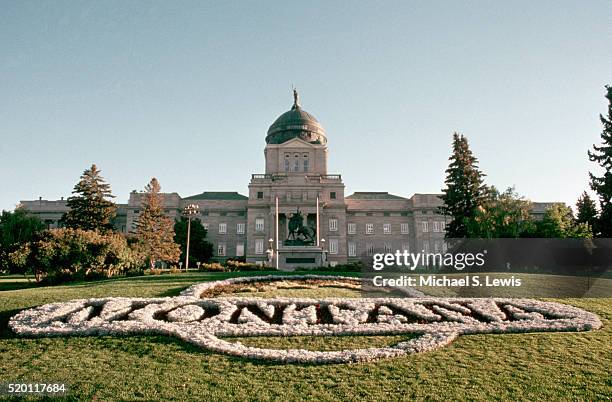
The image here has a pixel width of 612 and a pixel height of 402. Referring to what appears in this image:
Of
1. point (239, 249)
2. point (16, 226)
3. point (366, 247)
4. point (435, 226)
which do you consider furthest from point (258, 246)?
point (16, 226)

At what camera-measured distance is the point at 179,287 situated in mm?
18516

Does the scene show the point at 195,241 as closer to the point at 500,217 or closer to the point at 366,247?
the point at 366,247

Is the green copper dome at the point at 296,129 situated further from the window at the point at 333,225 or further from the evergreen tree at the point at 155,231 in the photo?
the evergreen tree at the point at 155,231

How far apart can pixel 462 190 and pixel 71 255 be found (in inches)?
1177

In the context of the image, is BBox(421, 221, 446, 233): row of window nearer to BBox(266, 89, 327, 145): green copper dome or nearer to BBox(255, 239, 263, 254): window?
BBox(266, 89, 327, 145): green copper dome

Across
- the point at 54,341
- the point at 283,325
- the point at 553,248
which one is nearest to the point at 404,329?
the point at 283,325

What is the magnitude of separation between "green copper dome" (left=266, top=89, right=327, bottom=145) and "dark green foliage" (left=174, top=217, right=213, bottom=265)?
18.7 metres

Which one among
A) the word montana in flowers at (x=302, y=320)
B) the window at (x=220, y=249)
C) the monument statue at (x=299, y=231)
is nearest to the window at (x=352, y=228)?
the window at (x=220, y=249)

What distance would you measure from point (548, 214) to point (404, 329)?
127 ft

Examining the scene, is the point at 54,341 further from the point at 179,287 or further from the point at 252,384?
the point at 179,287

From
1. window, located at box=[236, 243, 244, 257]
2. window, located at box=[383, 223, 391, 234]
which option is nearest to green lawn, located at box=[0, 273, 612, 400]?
window, located at box=[236, 243, 244, 257]

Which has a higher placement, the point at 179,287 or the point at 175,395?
the point at 179,287

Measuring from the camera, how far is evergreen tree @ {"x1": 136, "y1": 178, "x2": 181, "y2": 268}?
152 feet

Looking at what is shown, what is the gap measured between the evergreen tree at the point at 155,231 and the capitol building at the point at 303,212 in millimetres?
11384
